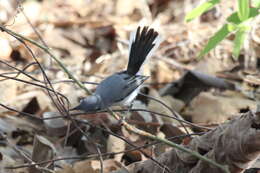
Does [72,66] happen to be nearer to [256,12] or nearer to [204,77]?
[204,77]

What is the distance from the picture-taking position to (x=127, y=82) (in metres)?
2.95

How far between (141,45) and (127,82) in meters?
0.53

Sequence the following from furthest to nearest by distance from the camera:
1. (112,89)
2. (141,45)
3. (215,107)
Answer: (215,107) < (141,45) < (112,89)

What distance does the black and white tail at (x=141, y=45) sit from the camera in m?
3.29

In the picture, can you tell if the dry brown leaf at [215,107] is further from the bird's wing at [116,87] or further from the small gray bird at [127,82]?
the bird's wing at [116,87]

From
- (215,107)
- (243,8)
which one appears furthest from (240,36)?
(215,107)

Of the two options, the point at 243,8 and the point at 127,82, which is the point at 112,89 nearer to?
the point at 127,82

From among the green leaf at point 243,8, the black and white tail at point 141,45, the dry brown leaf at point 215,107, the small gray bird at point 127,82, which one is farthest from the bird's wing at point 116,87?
the dry brown leaf at point 215,107

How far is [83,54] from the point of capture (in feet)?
Answer: 18.4

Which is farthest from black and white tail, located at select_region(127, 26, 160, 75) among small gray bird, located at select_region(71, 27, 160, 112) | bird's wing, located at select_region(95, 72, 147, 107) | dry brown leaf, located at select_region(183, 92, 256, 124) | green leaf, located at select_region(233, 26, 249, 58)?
dry brown leaf, located at select_region(183, 92, 256, 124)

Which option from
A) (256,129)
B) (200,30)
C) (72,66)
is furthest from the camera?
(200,30)

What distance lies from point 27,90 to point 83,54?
54.0 inches

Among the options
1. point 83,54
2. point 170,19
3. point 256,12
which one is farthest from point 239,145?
point 170,19

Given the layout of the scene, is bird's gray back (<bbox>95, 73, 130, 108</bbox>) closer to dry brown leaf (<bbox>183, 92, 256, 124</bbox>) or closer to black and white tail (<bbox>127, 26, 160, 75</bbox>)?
black and white tail (<bbox>127, 26, 160, 75</bbox>)
